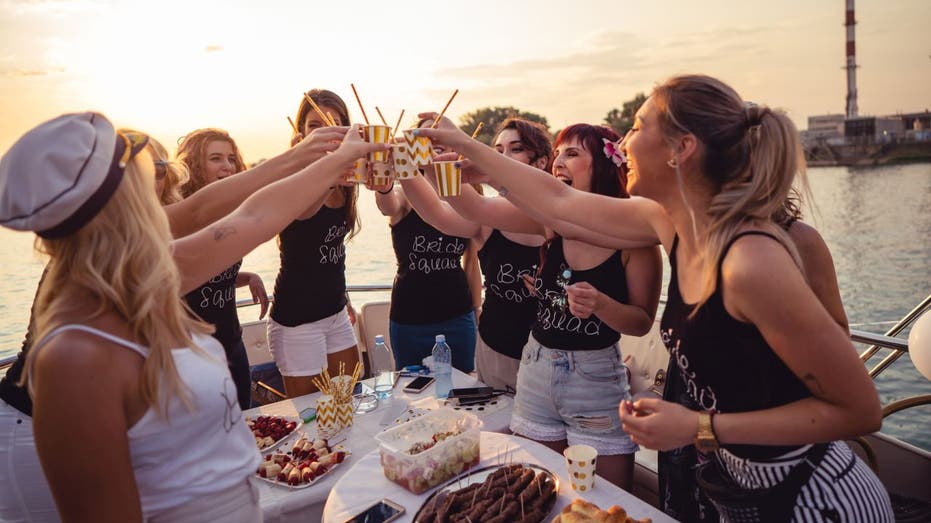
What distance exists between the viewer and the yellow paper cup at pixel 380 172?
210 cm

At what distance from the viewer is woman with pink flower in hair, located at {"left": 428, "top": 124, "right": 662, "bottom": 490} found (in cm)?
203

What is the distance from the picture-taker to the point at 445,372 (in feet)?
8.38

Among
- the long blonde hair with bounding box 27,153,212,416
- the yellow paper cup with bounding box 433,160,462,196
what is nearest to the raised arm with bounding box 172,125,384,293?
the long blonde hair with bounding box 27,153,212,416

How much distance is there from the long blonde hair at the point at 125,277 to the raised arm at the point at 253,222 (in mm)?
224

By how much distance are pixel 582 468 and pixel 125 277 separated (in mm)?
1276

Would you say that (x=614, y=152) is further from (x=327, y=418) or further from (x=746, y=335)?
(x=327, y=418)

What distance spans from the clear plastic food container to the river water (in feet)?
3.54

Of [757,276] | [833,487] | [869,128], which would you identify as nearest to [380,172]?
[757,276]

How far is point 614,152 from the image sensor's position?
2.30 meters

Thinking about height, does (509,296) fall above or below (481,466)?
above

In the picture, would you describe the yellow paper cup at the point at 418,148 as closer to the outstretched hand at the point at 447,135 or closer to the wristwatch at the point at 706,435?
the outstretched hand at the point at 447,135

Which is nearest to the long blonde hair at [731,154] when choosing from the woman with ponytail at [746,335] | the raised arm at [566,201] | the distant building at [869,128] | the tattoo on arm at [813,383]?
the woman with ponytail at [746,335]

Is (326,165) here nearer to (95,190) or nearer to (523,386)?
(95,190)

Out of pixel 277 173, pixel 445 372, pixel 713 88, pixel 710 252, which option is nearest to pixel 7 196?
pixel 277 173
